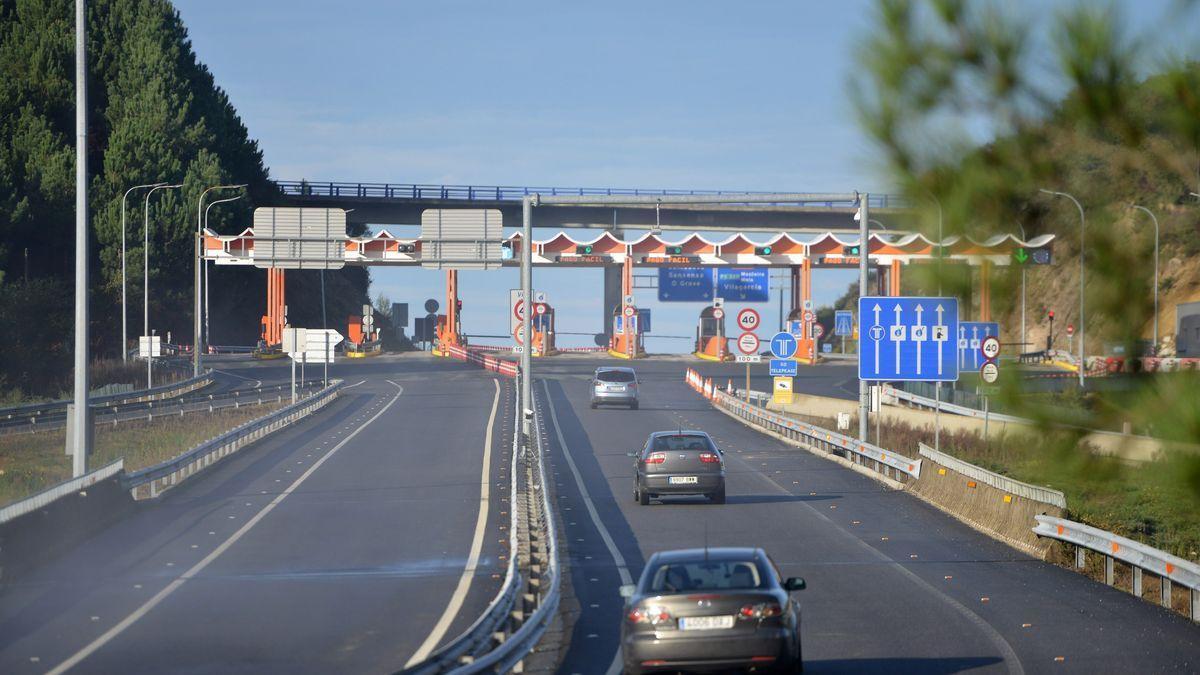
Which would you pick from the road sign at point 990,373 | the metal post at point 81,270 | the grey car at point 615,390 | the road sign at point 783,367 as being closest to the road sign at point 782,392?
the road sign at point 783,367

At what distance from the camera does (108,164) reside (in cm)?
9238

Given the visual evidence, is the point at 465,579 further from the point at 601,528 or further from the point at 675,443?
the point at 675,443

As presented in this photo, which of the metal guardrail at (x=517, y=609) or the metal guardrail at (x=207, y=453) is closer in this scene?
the metal guardrail at (x=517, y=609)

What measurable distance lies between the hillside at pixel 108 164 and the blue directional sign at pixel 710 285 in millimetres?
30622

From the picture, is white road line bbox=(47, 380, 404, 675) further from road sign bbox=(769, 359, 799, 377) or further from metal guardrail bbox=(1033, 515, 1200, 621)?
road sign bbox=(769, 359, 799, 377)

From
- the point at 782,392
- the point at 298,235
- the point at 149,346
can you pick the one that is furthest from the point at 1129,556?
the point at 149,346

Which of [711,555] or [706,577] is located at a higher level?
[711,555]

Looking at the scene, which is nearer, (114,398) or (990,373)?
(990,373)

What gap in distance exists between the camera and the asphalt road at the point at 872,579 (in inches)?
614

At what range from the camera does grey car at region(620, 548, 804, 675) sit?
13492 millimetres

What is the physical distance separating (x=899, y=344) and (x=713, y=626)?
24.3 metres

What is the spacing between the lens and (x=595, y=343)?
126500mm

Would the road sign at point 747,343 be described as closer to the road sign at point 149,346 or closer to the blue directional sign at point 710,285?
the road sign at point 149,346

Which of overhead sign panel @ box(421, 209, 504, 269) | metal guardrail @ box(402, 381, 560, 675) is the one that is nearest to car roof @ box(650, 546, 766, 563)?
metal guardrail @ box(402, 381, 560, 675)
